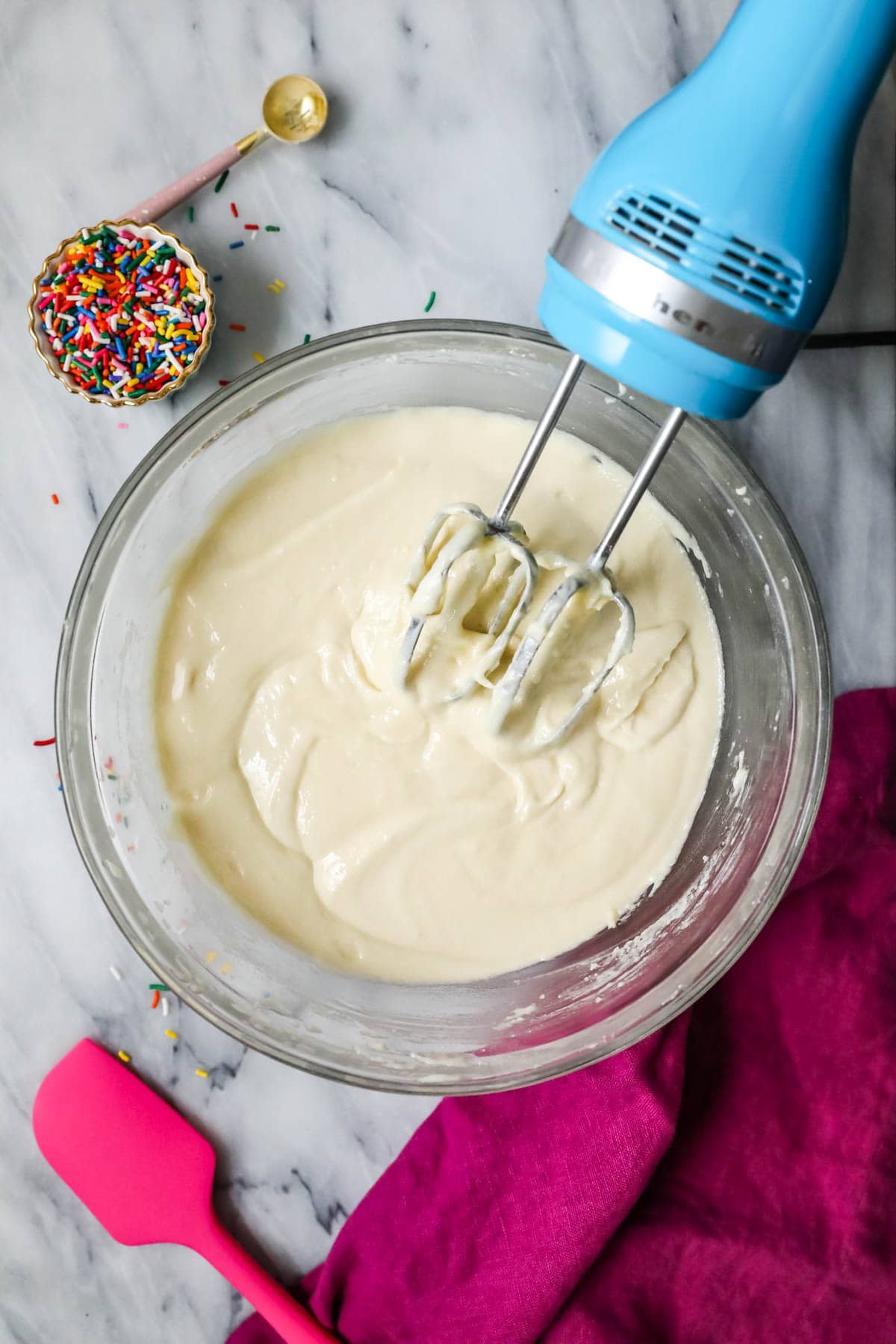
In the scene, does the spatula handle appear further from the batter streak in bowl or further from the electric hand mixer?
the electric hand mixer

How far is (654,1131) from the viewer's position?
4.21 ft

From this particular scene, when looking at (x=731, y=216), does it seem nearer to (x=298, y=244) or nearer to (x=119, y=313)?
(x=298, y=244)

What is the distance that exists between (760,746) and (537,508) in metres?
0.43

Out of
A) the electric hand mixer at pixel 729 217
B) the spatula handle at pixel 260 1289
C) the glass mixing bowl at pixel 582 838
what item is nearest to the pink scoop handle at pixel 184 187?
the glass mixing bowl at pixel 582 838

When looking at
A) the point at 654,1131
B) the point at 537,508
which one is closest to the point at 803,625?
the point at 537,508

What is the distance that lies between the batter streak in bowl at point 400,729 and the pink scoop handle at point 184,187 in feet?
1.16

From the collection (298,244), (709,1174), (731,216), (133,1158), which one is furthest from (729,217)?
(133,1158)

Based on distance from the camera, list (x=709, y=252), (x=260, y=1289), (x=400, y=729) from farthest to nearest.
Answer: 1. (x=260, y=1289)
2. (x=400, y=729)
3. (x=709, y=252)

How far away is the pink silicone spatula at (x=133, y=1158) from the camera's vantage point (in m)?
1.35

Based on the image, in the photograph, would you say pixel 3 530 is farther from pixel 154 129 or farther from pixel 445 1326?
pixel 445 1326

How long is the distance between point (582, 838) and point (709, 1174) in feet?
1.68

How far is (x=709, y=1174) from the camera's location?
1350 millimetres

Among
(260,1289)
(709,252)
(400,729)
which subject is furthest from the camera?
(260,1289)

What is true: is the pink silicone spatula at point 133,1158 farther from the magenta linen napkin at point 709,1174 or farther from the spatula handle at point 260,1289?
the magenta linen napkin at point 709,1174
